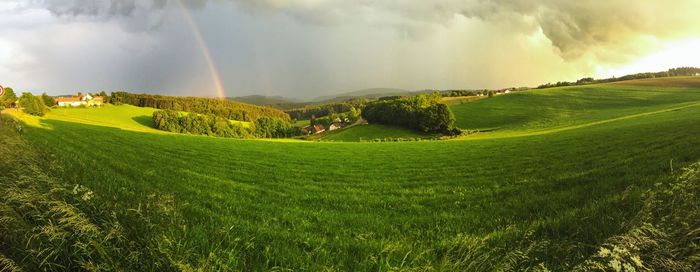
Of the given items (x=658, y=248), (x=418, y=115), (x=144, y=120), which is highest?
(x=658, y=248)

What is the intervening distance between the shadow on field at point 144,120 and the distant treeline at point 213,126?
228 cm

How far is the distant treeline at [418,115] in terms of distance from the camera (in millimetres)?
→ 97750

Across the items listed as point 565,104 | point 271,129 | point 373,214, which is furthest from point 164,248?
point 271,129

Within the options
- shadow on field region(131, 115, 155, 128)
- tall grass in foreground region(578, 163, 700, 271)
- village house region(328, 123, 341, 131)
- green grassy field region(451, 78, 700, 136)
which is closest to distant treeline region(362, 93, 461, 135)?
green grassy field region(451, 78, 700, 136)

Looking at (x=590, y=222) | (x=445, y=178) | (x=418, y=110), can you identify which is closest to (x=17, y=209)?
(x=590, y=222)

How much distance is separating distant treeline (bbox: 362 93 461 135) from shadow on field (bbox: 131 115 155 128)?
239 feet

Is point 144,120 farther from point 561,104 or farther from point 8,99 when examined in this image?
point 561,104

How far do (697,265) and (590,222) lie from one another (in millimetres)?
3041

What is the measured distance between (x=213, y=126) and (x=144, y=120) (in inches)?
857

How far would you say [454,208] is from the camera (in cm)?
1138

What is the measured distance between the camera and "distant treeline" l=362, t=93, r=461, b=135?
9775 cm

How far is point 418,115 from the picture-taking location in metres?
105

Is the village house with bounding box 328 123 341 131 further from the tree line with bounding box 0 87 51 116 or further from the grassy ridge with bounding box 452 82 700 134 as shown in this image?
the tree line with bounding box 0 87 51 116

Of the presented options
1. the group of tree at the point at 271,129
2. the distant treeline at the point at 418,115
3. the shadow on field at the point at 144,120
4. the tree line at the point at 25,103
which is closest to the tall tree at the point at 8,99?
the tree line at the point at 25,103
